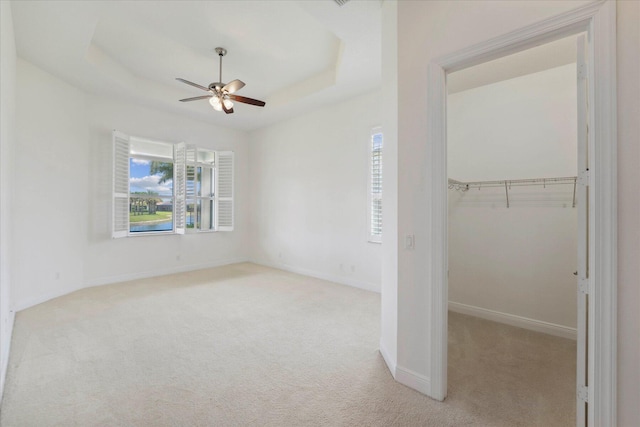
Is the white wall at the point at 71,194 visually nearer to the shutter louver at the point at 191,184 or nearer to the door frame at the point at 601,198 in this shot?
the shutter louver at the point at 191,184

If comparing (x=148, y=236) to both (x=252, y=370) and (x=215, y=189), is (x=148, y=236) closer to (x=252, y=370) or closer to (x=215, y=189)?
(x=215, y=189)

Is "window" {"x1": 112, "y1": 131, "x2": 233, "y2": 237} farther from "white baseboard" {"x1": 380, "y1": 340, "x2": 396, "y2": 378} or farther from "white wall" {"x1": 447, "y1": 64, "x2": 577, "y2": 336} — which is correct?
"white wall" {"x1": 447, "y1": 64, "x2": 577, "y2": 336}

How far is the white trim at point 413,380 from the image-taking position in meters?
1.99

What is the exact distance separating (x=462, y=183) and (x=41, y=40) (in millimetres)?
5103

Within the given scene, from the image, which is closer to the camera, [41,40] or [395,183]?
[395,183]

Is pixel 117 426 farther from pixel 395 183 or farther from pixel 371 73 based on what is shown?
pixel 371 73

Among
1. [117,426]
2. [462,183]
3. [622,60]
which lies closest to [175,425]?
[117,426]

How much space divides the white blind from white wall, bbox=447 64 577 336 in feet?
3.58

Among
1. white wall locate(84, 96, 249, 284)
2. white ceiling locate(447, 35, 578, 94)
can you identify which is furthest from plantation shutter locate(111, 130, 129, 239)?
white ceiling locate(447, 35, 578, 94)

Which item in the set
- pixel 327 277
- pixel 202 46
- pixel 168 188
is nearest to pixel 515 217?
pixel 327 277

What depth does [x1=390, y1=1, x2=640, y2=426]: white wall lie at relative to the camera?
136 centimetres

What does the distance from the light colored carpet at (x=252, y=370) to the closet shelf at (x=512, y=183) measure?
1620 mm

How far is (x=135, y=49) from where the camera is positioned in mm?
3730

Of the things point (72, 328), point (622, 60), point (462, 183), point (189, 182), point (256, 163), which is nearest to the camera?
point (622, 60)
